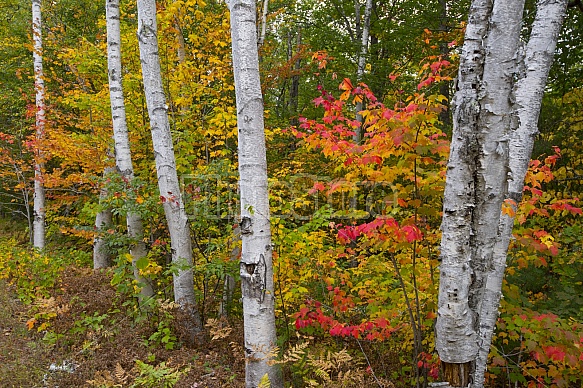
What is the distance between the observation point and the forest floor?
3557 millimetres

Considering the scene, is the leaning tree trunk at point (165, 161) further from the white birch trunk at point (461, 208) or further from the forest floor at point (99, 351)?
the white birch trunk at point (461, 208)

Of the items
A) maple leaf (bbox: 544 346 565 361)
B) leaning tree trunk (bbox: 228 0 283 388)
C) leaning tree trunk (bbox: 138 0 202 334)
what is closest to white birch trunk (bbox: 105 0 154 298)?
leaning tree trunk (bbox: 138 0 202 334)

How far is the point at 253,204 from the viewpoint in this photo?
3.06 meters

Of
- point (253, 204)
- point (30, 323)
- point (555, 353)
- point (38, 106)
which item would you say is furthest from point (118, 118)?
point (555, 353)

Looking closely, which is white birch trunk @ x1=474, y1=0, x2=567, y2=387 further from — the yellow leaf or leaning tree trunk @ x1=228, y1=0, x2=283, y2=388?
the yellow leaf

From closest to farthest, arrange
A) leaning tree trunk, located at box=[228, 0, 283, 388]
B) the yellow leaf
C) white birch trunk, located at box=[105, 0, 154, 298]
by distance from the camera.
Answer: leaning tree trunk, located at box=[228, 0, 283, 388] → the yellow leaf → white birch trunk, located at box=[105, 0, 154, 298]

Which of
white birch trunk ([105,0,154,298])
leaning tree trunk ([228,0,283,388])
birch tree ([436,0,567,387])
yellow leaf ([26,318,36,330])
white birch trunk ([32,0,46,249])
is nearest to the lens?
birch tree ([436,0,567,387])

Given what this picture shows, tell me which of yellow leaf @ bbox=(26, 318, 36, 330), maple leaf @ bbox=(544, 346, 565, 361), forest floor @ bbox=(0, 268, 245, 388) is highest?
maple leaf @ bbox=(544, 346, 565, 361)

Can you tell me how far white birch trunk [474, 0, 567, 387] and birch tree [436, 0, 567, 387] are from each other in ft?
3.47

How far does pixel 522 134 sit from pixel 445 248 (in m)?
1.60

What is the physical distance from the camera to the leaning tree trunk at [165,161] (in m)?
4.23

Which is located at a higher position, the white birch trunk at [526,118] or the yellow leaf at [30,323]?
the white birch trunk at [526,118]

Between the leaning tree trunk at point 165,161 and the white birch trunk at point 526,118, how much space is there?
3.00m

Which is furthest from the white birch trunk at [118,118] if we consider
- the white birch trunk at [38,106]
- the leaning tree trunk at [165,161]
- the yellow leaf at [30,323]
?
the white birch trunk at [38,106]
